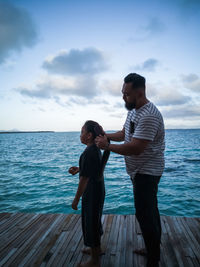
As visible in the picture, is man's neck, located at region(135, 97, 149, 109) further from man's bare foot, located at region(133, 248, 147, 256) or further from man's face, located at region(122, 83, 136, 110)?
man's bare foot, located at region(133, 248, 147, 256)

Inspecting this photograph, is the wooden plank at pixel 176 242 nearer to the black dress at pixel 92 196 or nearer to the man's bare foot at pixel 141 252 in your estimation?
the man's bare foot at pixel 141 252

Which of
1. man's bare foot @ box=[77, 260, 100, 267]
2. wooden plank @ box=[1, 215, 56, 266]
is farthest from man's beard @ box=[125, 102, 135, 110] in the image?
wooden plank @ box=[1, 215, 56, 266]

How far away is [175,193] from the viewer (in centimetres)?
947

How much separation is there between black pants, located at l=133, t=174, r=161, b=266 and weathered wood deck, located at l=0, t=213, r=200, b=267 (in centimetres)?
59

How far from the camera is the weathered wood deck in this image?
2.71 meters

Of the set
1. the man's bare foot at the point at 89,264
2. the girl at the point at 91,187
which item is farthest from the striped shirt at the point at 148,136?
the man's bare foot at the point at 89,264

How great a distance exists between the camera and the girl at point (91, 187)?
8.00 feet

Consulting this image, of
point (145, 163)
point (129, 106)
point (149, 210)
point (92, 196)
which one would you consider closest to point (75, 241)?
point (92, 196)

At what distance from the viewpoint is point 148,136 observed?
79.1 inches

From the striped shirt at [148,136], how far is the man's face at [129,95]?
9cm

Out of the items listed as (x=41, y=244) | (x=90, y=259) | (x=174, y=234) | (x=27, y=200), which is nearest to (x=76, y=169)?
(x=90, y=259)

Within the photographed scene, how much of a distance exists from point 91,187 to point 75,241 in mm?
1340

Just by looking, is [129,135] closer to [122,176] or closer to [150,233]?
[150,233]

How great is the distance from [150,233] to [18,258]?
6.57 feet
